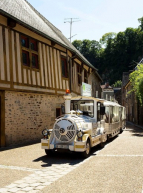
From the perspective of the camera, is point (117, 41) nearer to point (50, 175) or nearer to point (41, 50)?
point (41, 50)

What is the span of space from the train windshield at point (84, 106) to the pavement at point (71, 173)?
1741 millimetres

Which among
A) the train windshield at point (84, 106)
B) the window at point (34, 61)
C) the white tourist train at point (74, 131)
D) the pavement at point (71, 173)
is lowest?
the pavement at point (71, 173)

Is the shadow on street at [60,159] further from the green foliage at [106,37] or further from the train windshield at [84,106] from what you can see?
the green foliage at [106,37]

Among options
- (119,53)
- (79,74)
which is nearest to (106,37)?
(119,53)

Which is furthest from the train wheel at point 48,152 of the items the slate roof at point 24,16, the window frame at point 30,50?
the slate roof at point 24,16

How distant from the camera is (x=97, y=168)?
6426mm

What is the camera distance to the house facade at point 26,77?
10.7 metres

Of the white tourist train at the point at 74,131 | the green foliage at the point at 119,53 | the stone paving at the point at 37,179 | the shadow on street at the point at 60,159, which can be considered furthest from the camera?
the green foliage at the point at 119,53

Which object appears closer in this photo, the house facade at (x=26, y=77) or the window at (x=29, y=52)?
the house facade at (x=26, y=77)

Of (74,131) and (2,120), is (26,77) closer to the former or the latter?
(2,120)

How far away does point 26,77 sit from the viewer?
39.5 feet

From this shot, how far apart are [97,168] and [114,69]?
56.0 m

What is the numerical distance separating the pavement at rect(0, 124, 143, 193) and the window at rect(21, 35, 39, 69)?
17.2ft

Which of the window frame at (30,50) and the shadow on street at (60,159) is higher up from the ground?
the window frame at (30,50)
